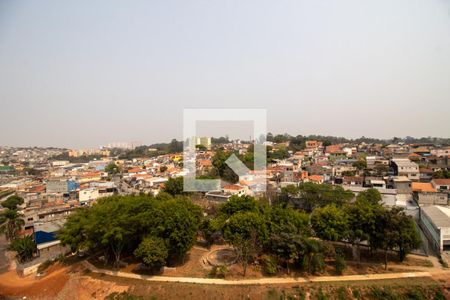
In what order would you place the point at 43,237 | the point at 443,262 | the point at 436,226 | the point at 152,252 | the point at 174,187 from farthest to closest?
the point at 174,187
the point at 43,237
the point at 436,226
the point at 443,262
the point at 152,252

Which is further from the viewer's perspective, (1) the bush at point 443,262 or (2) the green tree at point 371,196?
(2) the green tree at point 371,196

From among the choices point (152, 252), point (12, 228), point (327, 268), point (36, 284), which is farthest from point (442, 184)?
point (12, 228)

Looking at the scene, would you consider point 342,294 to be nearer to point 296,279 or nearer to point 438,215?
point 296,279

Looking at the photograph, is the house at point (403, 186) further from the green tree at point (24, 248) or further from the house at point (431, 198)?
the green tree at point (24, 248)

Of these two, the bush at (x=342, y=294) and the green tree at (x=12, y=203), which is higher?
the green tree at (x=12, y=203)

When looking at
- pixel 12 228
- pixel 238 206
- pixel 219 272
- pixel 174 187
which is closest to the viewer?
pixel 219 272

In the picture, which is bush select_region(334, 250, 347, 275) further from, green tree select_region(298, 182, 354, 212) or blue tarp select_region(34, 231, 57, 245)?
blue tarp select_region(34, 231, 57, 245)

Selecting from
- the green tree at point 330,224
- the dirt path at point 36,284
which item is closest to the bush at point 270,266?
the green tree at point 330,224

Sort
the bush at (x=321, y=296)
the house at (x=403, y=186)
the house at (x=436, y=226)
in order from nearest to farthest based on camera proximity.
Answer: the bush at (x=321, y=296) → the house at (x=436, y=226) → the house at (x=403, y=186)
